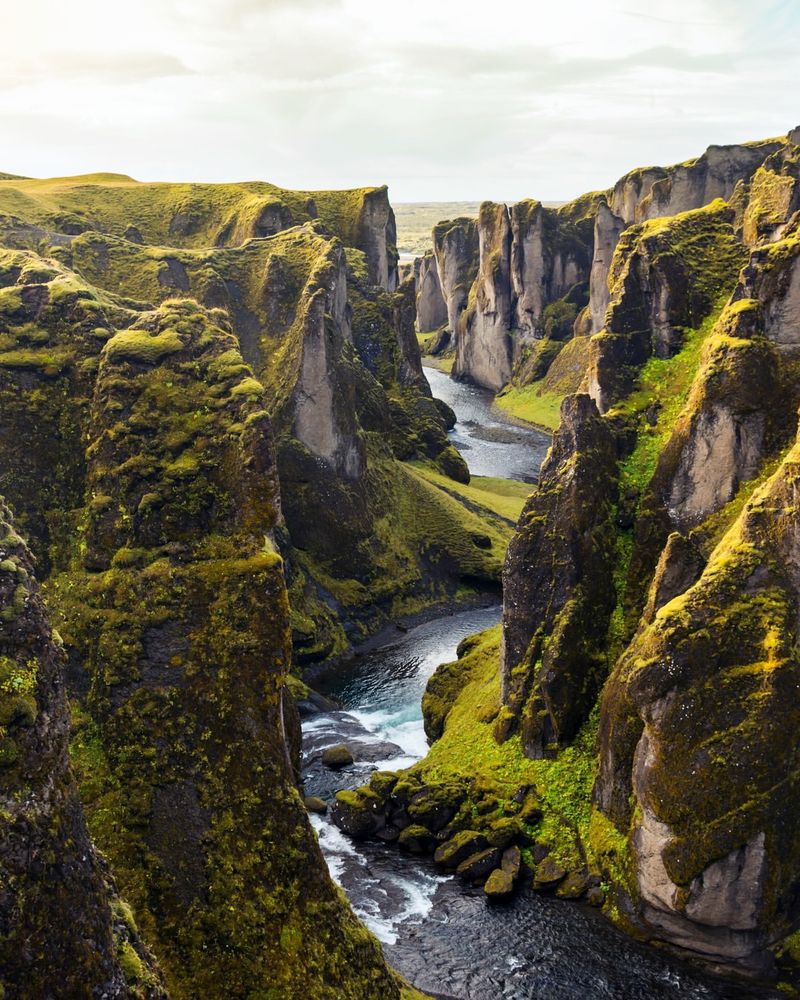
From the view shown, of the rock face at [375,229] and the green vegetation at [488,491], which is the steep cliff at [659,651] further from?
the rock face at [375,229]

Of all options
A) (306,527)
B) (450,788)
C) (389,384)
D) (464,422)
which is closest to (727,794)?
(450,788)

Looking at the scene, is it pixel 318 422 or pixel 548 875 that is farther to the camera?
pixel 318 422

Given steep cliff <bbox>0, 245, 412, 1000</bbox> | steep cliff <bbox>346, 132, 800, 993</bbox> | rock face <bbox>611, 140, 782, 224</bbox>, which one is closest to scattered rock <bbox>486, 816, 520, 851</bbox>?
steep cliff <bbox>346, 132, 800, 993</bbox>

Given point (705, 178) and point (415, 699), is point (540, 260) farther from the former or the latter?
point (415, 699)

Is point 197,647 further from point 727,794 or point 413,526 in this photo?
point 413,526

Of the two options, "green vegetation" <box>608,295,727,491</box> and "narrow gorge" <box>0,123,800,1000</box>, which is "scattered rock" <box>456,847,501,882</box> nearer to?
"narrow gorge" <box>0,123,800,1000</box>

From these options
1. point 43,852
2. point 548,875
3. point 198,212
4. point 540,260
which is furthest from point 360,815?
point 540,260

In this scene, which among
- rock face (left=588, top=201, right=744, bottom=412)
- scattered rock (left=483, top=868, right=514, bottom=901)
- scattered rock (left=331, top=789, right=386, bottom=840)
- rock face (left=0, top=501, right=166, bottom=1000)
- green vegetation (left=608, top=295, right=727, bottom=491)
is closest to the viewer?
rock face (left=0, top=501, right=166, bottom=1000)
